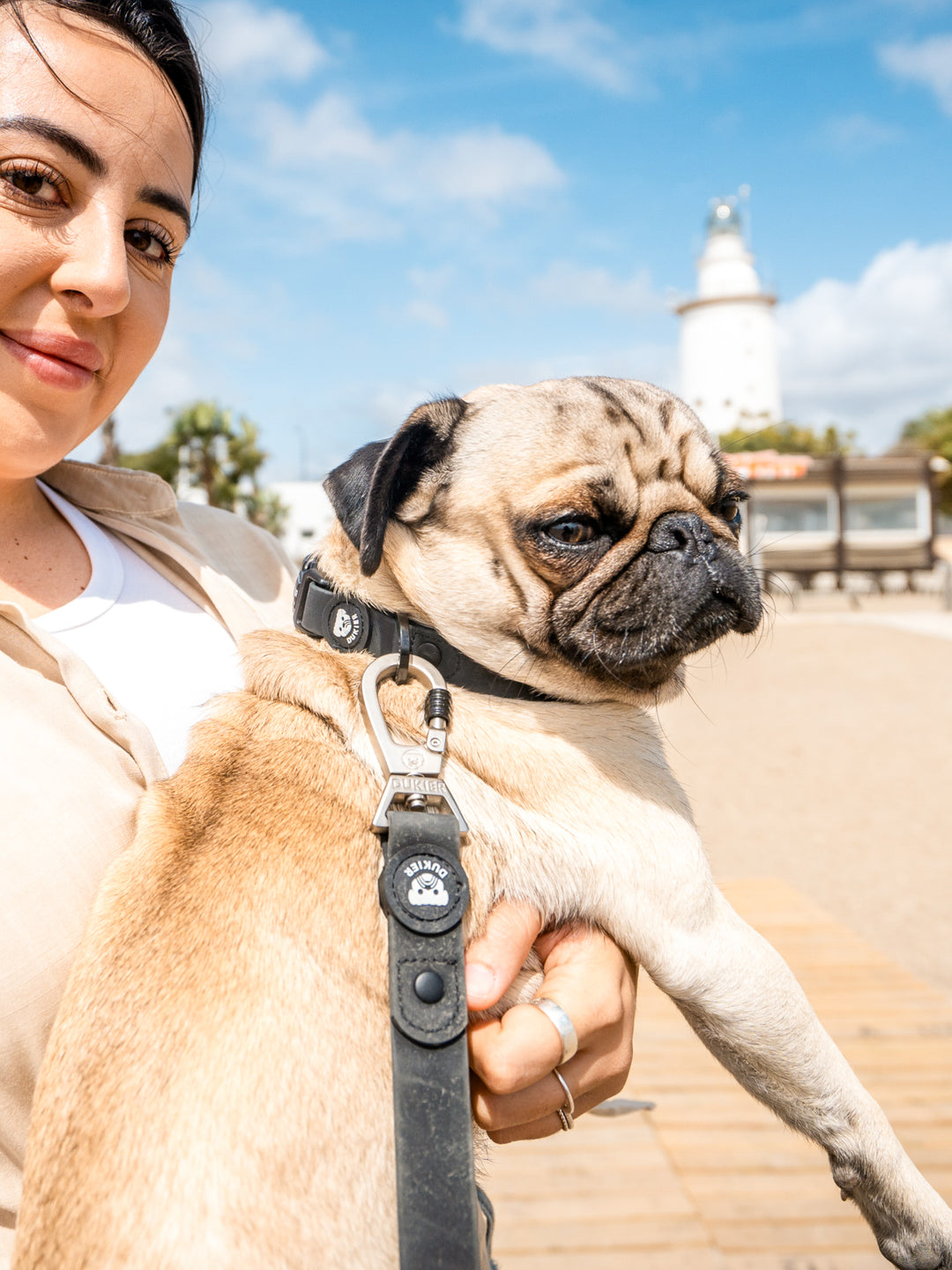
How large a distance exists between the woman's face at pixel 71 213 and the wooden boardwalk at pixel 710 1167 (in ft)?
9.48

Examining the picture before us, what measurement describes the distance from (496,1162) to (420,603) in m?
2.43

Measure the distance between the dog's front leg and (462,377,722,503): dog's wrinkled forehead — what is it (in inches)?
41.9

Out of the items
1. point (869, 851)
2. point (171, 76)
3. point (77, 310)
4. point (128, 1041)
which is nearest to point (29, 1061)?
point (128, 1041)

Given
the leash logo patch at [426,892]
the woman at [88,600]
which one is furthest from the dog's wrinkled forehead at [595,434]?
the leash logo patch at [426,892]

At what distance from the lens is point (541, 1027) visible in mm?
1808

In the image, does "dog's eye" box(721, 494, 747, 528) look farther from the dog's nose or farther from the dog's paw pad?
the dog's paw pad

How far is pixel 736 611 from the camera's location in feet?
7.77

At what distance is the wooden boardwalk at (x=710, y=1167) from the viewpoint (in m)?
3.11

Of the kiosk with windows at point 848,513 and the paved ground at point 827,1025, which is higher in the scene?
the kiosk with windows at point 848,513

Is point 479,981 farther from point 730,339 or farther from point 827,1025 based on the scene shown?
point 730,339

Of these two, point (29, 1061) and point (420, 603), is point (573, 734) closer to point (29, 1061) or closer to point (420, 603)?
point (420, 603)

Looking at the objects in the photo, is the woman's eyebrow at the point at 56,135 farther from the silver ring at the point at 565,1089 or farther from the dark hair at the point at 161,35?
the silver ring at the point at 565,1089

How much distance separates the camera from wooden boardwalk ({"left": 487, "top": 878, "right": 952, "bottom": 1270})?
10.2 feet

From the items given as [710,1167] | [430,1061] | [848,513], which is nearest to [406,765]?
[430,1061]
